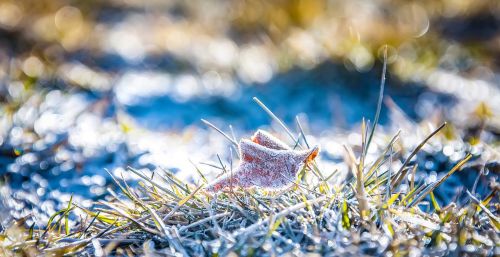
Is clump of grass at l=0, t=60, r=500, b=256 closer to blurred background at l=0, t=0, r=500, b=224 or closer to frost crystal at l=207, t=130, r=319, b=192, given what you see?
frost crystal at l=207, t=130, r=319, b=192

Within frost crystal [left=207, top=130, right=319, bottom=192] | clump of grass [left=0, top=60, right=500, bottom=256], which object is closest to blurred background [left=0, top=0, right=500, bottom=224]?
clump of grass [left=0, top=60, right=500, bottom=256]

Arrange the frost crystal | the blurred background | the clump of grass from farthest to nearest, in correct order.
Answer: the blurred background, the frost crystal, the clump of grass

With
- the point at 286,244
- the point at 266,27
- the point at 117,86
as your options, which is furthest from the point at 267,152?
the point at 266,27

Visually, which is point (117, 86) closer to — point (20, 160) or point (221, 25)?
point (20, 160)

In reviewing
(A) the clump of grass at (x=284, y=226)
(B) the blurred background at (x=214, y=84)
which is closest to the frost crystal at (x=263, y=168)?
(A) the clump of grass at (x=284, y=226)

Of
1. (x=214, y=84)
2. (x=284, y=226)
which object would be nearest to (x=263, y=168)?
(x=284, y=226)

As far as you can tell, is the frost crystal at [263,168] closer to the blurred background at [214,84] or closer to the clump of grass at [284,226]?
the clump of grass at [284,226]

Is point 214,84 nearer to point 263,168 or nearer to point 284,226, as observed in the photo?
point 263,168
